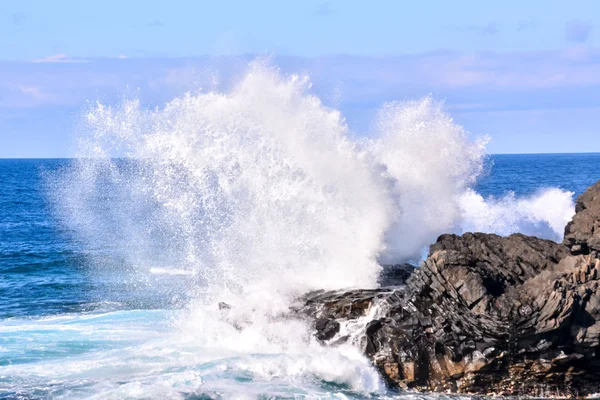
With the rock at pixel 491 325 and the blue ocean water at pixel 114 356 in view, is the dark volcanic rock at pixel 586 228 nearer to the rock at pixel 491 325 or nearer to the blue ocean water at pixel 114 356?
the rock at pixel 491 325

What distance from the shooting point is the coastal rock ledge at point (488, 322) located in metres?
16.6

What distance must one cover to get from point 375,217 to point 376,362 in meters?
5.62

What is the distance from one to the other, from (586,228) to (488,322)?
6.13 metres

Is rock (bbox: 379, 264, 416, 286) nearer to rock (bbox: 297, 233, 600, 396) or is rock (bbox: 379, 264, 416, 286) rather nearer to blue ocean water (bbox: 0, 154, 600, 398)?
rock (bbox: 297, 233, 600, 396)

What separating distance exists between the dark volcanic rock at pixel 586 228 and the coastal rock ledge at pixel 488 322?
919mm

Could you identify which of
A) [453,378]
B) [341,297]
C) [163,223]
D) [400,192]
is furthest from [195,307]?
[163,223]

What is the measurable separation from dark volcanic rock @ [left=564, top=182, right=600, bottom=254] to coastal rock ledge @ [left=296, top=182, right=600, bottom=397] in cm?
92

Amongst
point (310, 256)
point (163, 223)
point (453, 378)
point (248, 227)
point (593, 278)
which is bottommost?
point (453, 378)

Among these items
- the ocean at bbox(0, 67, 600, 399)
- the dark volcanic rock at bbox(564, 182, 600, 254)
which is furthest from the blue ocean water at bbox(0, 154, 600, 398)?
the dark volcanic rock at bbox(564, 182, 600, 254)

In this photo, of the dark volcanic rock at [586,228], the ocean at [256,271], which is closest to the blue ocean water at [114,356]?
the ocean at [256,271]

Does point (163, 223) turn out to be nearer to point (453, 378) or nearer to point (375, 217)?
point (375, 217)

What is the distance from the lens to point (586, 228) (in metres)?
21.1

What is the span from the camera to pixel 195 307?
23.2 metres

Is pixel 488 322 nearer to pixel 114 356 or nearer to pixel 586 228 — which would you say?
pixel 586 228
